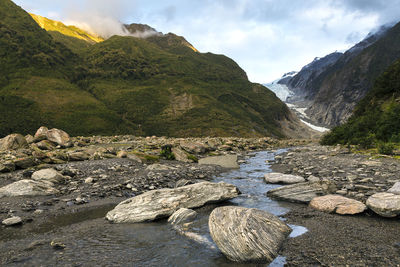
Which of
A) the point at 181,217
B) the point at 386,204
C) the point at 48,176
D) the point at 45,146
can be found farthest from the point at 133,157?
the point at 386,204

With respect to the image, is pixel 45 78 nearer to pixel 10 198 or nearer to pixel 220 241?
pixel 10 198

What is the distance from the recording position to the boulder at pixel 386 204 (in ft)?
25.1

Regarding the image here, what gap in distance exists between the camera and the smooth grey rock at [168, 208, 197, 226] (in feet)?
29.2

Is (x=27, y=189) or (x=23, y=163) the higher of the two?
(x=23, y=163)

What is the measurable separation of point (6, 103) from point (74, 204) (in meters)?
112

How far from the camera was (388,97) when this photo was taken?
4716 cm

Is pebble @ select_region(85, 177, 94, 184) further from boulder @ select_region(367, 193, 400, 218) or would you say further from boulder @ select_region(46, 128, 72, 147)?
boulder @ select_region(46, 128, 72, 147)

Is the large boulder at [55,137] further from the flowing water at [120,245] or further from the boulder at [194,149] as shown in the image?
the flowing water at [120,245]

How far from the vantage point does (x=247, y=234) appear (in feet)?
20.9

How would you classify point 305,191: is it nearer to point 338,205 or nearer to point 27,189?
point 338,205

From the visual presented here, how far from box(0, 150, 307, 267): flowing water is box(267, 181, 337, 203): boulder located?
5.93ft

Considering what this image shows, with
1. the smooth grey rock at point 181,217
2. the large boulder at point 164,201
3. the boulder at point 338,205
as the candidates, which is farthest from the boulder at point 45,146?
the boulder at point 338,205

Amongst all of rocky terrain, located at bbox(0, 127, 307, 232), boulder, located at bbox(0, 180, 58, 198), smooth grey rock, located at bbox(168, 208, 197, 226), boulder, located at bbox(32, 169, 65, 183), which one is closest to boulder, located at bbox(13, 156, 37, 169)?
rocky terrain, located at bbox(0, 127, 307, 232)

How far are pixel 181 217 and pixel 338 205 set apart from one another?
20.9 feet
